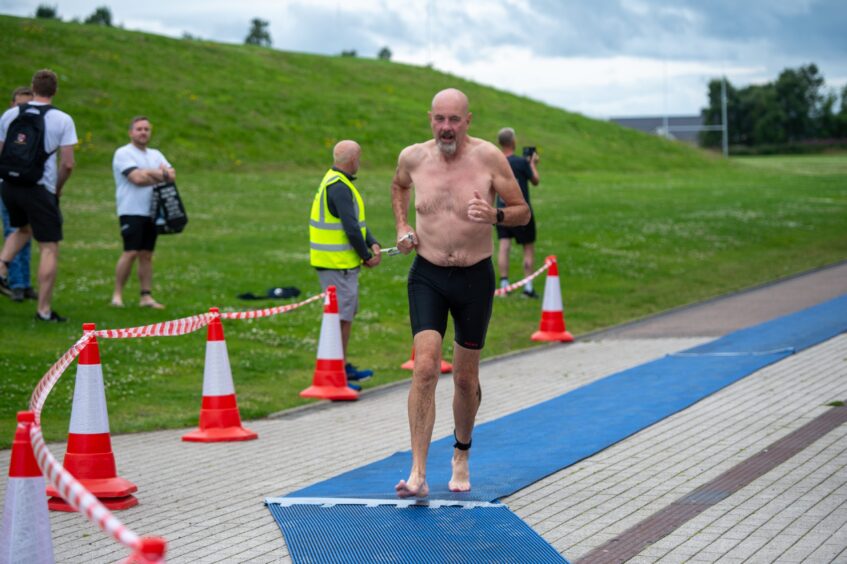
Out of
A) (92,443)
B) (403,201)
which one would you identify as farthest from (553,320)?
(92,443)

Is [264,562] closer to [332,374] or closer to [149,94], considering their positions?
[332,374]

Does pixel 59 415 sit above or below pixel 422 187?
below

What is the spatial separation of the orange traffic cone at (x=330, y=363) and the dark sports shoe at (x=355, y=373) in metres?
0.72

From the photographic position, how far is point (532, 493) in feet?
24.2

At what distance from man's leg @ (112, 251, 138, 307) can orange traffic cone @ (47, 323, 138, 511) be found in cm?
729

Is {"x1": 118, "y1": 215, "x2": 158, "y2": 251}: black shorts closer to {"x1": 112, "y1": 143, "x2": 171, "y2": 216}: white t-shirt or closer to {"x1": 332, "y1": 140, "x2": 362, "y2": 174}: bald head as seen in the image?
{"x1": 112, "y1": 143, "x2": 171, "y2": 216}: white t-shirt

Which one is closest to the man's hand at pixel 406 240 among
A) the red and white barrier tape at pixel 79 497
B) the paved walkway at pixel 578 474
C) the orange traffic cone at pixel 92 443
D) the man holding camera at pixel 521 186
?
the paved walkway at pixel 578 474

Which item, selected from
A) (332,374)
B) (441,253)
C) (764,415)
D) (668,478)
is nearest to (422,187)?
(441,253)

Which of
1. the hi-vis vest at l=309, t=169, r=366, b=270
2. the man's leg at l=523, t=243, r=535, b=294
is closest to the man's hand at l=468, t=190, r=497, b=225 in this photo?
the hi-vis vest at l=309, t=169, r=366, b=270

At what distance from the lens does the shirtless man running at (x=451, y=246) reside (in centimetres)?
711

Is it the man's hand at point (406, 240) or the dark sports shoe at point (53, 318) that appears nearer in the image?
the man's hand at point (406, 240)

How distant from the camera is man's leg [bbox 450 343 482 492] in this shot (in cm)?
734

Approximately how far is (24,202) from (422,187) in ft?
23.0

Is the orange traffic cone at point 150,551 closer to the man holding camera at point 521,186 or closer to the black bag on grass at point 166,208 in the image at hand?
the black bag on grass at point 166,208
